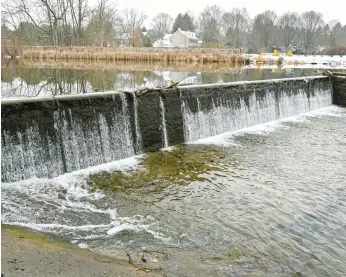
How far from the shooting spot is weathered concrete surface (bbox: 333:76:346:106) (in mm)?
14289

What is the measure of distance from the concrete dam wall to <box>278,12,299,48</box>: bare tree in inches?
2885

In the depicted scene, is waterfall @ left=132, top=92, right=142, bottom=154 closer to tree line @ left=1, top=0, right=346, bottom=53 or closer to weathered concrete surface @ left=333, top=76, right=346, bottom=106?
weathered concrete surface @ left=333, top=76, right=346, bottom=106

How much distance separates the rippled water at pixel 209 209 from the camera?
3.80 m

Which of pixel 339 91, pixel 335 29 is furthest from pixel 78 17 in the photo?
Result: pixel 335 29

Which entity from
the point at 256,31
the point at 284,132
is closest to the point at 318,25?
the point at 256,31

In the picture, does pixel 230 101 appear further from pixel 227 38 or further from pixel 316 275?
pixel 227 38

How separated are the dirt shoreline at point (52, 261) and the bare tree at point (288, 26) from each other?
8174 centimetres

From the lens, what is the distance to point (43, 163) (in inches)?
241

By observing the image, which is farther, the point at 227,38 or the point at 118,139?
the point at 227,38

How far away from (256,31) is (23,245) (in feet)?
265

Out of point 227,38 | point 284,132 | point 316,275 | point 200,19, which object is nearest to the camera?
point 316,275

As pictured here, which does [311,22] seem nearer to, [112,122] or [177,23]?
[177,23]

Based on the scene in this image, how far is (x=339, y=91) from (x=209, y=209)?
11.6 m

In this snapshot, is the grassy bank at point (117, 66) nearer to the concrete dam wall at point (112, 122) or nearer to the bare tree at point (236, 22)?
the concrete dam wall at point (112, 122)
